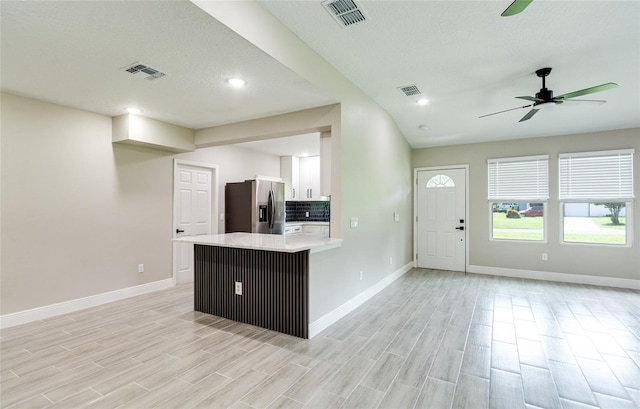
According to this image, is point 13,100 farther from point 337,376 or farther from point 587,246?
point 587,246

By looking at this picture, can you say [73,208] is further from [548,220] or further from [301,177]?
[548,220]

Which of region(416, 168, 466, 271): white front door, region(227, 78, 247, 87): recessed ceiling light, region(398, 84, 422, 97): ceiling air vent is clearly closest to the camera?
region(227, 78, 247, 87): recessed ceiling light

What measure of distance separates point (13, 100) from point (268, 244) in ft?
10.4

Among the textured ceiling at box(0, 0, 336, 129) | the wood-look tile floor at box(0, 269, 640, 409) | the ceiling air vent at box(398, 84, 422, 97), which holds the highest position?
the ceiling air vent at box(398, 84, 422, 97)

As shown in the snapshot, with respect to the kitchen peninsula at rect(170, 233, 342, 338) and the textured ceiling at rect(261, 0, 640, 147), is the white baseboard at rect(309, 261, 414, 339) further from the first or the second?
the textured ceiling at rect(261, 0, 640, 147)

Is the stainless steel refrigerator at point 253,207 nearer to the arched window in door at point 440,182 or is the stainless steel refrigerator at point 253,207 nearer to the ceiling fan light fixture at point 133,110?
the ceiling fan light fixture at point 133,110

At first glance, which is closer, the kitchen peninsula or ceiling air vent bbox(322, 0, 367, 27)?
ceiling air vent bbox(322, 0, 367, 27)

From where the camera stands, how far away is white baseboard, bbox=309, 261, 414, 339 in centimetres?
307

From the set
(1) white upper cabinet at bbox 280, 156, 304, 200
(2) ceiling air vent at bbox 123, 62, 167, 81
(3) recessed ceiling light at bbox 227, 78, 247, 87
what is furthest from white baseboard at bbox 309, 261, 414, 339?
(1) white upper cabinet at bbox 280, 156, 304, 200

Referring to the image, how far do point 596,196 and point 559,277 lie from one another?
146cm

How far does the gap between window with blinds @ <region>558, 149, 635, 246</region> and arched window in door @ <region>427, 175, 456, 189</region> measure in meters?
1.74

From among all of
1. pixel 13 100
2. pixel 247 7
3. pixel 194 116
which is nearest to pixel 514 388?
pixel 247 7

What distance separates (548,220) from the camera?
529 centimetres

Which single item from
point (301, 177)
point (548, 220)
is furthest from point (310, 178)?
point (548, 220)
